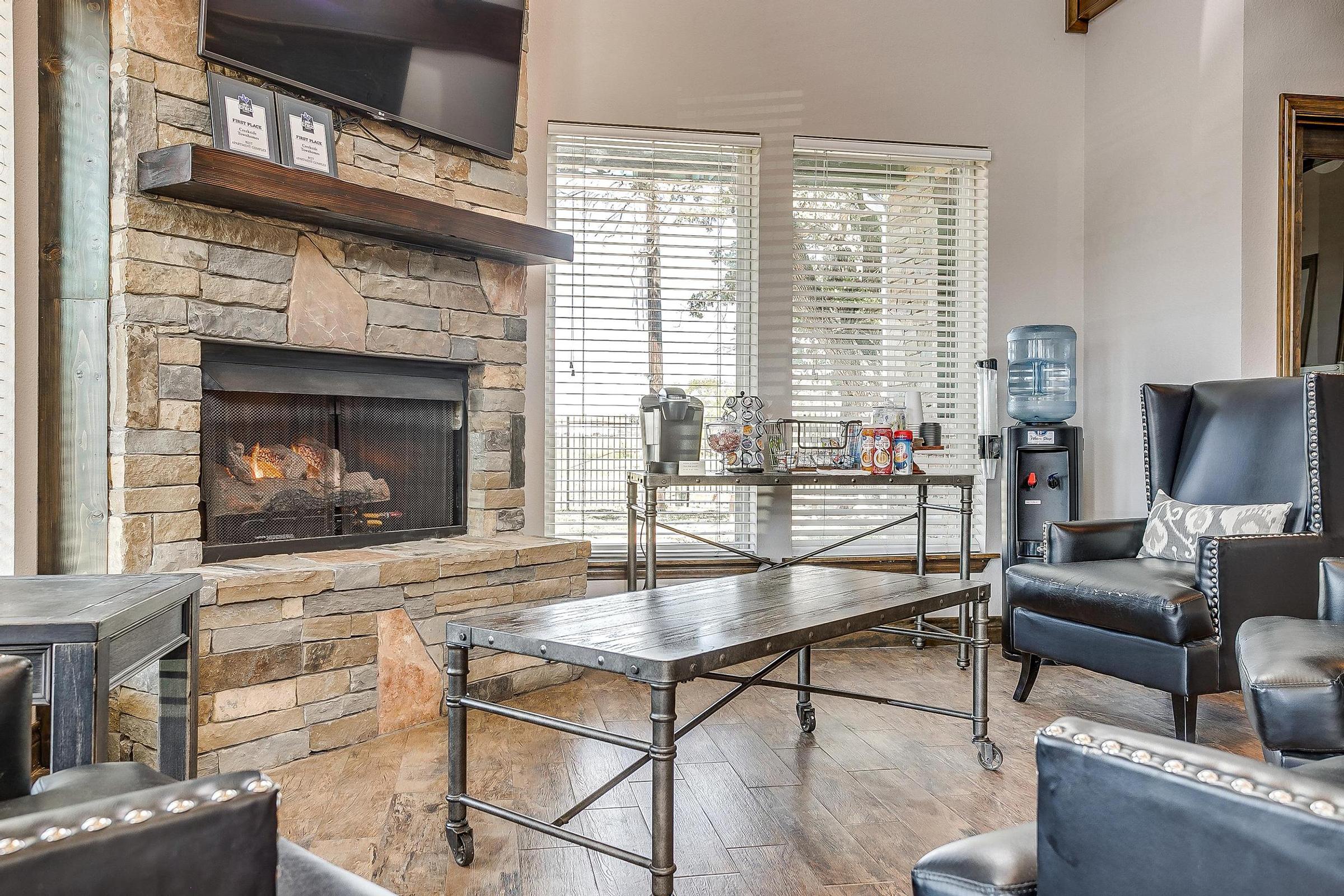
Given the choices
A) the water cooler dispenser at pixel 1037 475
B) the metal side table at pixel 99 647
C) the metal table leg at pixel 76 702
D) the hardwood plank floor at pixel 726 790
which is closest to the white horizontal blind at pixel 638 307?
the hardwood plank floor at pixel 726 790

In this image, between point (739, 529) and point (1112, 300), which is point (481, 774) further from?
point (1112, 300)

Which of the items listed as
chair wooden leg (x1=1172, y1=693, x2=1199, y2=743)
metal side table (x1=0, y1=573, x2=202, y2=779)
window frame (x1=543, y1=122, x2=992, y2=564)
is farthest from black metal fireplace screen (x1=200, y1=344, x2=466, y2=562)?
chair wooden leg (x1=1172, y1=693, x2=1199, y2=743)

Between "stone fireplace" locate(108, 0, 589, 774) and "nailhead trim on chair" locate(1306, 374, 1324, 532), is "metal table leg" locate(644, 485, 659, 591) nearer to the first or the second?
"stone fireplace" locate(108, 0, 589, 774)

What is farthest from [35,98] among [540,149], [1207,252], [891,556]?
[1207,252]

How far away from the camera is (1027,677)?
341 cm

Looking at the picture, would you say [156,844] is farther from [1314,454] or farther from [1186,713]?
[1314,454]

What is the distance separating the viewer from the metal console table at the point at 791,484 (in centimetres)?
380

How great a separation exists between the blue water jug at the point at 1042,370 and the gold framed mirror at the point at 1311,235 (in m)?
0.86

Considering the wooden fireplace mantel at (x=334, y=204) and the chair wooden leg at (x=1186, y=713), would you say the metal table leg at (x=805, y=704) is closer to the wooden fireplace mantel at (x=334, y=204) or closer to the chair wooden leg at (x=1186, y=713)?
the chair wooden leg at (x=1186, y=713)

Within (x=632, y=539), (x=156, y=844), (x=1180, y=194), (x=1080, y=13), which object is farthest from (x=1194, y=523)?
(x=156, y=844)

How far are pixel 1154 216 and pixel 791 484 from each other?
1.98m

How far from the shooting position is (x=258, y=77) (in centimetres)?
294

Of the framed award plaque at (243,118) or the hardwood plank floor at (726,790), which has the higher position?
the framed award plaque at (243,118)

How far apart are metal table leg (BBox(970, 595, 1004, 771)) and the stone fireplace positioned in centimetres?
148
